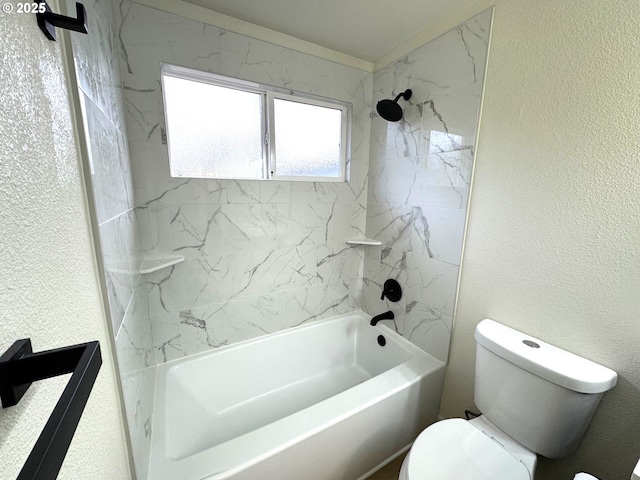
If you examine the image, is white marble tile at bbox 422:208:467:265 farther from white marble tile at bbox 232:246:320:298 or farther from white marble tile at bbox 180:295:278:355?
white marble tile at bbox 180:295:278:355

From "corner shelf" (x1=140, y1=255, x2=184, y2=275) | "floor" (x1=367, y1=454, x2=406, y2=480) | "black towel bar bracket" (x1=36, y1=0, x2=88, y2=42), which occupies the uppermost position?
"black towel bar bracket" (x1=36, y1=0, x2=88, y2=42)

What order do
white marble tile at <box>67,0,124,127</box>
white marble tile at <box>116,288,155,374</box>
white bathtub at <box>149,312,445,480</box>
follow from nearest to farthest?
white marble tile at <box>67,0,124,127</box>, white marble tile at <box>116,288,155,374</box>, white bathtub at <box>149,312,445,480</box>

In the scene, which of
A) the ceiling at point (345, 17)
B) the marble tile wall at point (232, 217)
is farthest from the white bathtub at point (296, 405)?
the ceiling at point (345, 17)

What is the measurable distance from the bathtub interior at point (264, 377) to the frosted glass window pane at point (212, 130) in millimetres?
1163

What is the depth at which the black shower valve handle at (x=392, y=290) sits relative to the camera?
1838mm

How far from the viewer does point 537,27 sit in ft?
3.55

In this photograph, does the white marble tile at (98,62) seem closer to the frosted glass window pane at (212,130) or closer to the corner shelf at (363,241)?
the frosted glass window pane at (212,130)

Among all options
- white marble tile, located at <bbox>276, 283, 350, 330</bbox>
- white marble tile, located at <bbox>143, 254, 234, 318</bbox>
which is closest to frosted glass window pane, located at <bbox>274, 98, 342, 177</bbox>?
white marble tile, located at <bbox>143, 254, 234, 318</bbox>

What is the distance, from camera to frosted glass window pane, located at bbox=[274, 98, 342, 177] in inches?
70.2

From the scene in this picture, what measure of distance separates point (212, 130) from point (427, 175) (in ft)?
4.34

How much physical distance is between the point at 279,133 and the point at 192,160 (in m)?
0.58

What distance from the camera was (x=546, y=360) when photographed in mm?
1002

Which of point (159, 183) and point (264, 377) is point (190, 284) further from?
point (264, 377)

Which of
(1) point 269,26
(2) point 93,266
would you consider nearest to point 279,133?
(1) point 269,26
